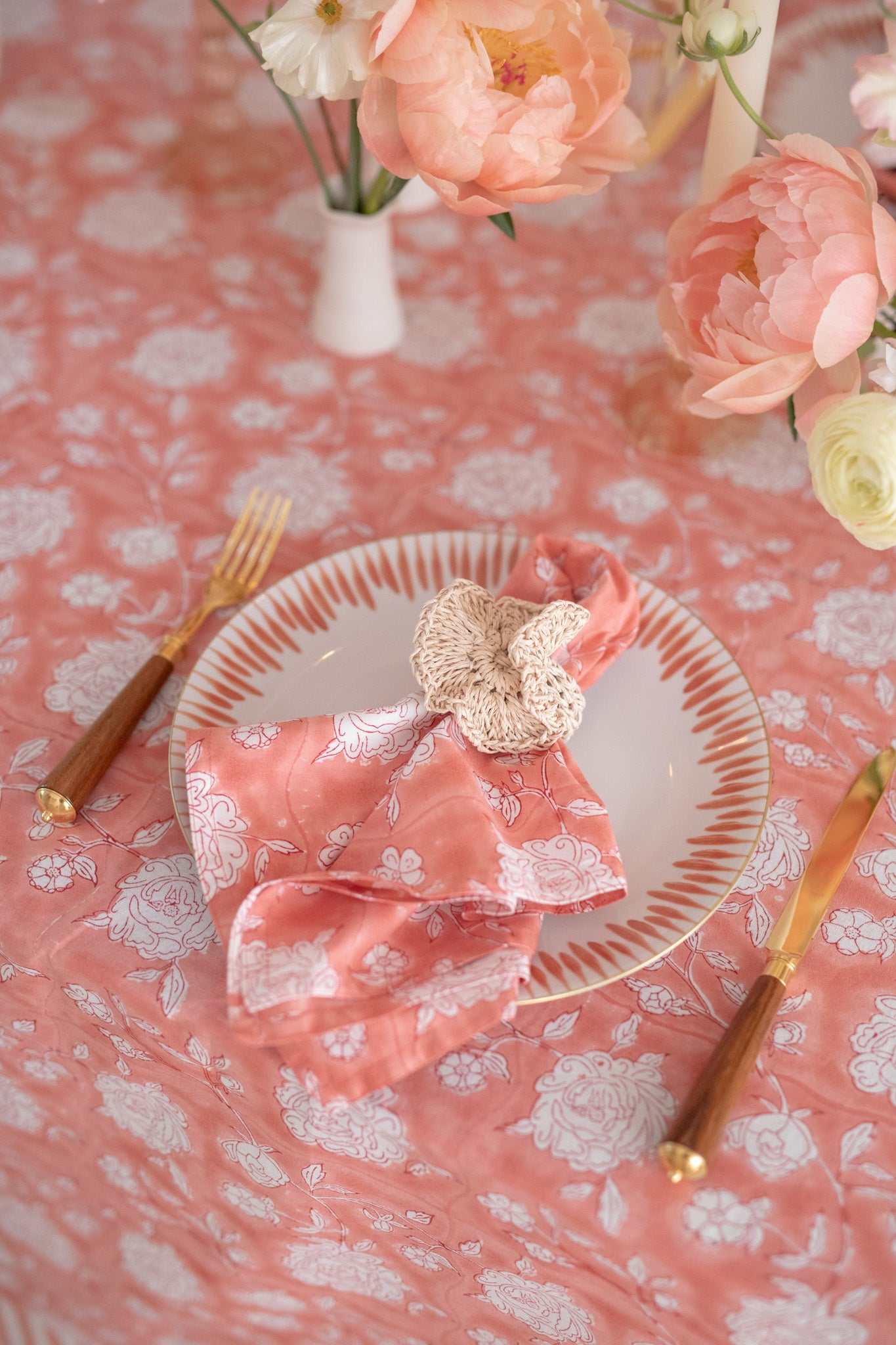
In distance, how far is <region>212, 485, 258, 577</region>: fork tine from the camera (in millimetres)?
681

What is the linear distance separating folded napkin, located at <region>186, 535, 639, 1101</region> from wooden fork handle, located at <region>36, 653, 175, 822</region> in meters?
0.09

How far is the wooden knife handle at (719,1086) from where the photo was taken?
1.43ft

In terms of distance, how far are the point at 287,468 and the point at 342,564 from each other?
15 centimetres

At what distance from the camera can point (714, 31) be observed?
20.2 inches

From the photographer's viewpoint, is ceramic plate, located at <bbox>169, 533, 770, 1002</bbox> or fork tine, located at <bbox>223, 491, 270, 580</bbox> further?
fork tine, located at <bbox>223, 491, 270, 580</bbox>

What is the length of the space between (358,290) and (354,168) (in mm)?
98

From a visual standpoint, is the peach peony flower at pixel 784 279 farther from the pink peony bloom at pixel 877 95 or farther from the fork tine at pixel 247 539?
the fork tine at pixel 247 539

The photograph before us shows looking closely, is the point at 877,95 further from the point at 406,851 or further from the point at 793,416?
the point at 406,851

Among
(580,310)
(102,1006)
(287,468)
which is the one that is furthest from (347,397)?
(102,1006)

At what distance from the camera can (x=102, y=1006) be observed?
53 cm

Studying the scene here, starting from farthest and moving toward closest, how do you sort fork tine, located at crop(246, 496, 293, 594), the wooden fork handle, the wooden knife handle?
fork tine, located at crop(246, 496, 293, 594)
the wooden fork handle
the wooden knife handle

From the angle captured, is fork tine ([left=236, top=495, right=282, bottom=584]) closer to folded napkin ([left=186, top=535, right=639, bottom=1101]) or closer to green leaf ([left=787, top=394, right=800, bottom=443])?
folded napkin ([left=186, top=535, right=639, bottom=1101])

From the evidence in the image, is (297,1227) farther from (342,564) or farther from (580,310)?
(580,310)

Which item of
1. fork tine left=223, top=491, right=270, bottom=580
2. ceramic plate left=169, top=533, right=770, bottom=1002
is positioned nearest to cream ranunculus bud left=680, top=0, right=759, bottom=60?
ceramic plate left=169, top=533, right=770, bottom=1002
